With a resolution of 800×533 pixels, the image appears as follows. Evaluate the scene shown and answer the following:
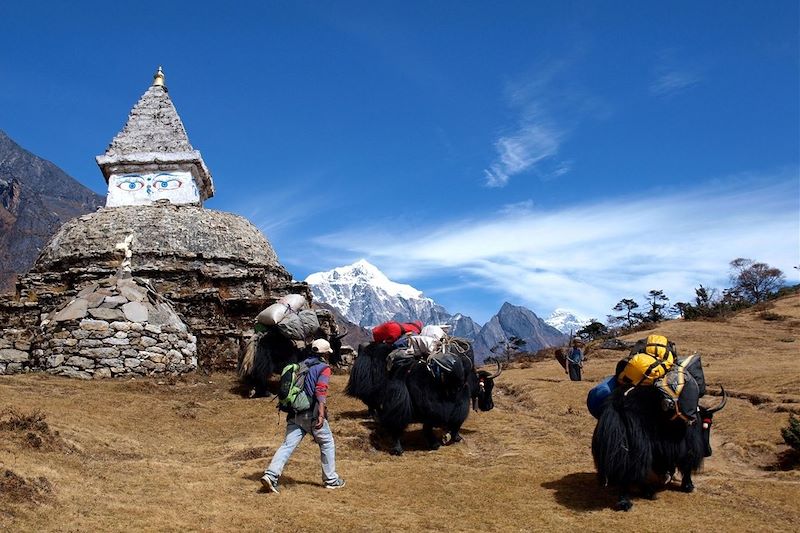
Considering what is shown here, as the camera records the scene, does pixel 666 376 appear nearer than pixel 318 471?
Yes

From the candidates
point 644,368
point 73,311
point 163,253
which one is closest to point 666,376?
point 644,368

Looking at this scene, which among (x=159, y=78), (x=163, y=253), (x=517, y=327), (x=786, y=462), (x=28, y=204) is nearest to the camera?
(x=786, y=462)

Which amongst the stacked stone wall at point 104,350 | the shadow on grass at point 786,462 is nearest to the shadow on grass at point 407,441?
the shadow on grass at point 786,462

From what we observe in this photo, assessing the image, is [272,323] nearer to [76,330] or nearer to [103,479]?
[76,330]

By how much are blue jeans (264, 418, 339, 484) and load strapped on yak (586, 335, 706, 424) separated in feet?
11.4

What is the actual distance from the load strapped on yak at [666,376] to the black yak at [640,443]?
11 cm

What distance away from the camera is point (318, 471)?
28.8 feet

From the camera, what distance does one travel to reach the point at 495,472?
9.09 metres

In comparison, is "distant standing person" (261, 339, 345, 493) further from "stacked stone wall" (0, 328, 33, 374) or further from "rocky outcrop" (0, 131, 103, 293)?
"rocky outcrop" (0, 131, 103, 293)

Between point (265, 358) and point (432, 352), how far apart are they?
16.9ft

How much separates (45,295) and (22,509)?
45.4ft

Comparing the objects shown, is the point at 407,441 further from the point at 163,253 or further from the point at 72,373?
the point at 163,253

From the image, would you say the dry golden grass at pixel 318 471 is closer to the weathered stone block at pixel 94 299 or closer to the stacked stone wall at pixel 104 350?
the stacked stone wall at pixel 104 350

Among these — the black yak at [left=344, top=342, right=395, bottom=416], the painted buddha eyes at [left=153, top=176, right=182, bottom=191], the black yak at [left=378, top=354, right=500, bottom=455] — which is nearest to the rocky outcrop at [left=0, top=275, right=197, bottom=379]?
the black yak at [left=344, top=342, right=395, bottom=416]
